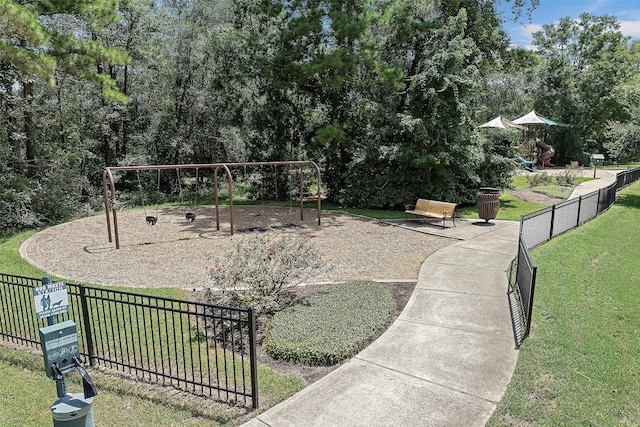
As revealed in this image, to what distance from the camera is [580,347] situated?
5.10 metres

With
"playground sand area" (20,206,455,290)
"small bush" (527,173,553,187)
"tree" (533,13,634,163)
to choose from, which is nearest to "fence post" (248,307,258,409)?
"playground sand area" (20,206,455,290)

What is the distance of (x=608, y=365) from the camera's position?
471 centimetres

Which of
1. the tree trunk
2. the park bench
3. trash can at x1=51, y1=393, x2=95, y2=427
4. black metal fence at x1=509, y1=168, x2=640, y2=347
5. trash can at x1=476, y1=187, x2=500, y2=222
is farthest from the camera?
the tree trunk

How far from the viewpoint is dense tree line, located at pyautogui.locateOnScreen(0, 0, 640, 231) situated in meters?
14.2

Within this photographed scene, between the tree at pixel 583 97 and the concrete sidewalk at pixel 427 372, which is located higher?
the tree at pixel 583 97

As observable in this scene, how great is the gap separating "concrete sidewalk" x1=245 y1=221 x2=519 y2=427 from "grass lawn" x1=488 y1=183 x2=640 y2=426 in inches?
10.5

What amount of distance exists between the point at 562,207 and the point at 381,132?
6.99 m

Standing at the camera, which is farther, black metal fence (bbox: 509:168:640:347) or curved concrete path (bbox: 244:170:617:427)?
black metal fence (bbox: 509:168:640:347)

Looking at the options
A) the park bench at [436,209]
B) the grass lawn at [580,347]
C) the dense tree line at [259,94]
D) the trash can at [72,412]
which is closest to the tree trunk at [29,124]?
the dense tree line at [259,94]

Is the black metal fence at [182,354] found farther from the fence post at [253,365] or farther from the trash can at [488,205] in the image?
the trash can at [488,205]

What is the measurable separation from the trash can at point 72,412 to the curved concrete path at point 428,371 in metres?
1.34

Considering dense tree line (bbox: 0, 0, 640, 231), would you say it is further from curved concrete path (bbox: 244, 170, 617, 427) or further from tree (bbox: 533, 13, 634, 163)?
tree (bbox: 533, 13, 634, 163)

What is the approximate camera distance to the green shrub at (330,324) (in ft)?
16.7

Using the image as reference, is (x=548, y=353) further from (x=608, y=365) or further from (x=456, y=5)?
(x=456, y=5)
